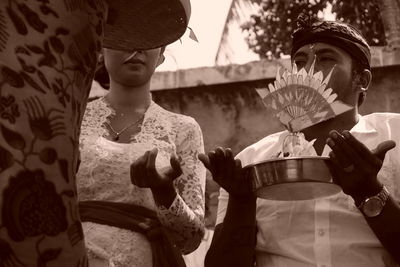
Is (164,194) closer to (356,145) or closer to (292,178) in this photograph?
(292,178)

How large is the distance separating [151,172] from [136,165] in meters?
0.05

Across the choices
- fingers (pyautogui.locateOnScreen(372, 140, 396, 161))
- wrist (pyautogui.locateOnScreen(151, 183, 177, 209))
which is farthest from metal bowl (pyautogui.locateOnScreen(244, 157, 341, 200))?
wrist (pyautogui.locateOnScreen(151, 183, 177, 209))

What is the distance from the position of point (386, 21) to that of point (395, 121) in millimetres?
4539

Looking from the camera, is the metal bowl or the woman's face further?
the woman's face

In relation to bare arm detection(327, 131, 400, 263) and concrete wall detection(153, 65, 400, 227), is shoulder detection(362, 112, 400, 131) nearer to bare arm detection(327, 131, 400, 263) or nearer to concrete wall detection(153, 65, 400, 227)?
bare arm detection(327, 131, 400, 263)

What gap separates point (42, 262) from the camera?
1.15 m

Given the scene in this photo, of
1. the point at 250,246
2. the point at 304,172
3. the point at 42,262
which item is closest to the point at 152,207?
the point at 250,246

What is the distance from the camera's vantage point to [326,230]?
264 cm

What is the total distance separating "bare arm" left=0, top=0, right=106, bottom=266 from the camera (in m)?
1.13

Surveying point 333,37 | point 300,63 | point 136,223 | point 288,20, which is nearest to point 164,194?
point 136,223

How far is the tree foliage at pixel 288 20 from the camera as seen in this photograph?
948cm

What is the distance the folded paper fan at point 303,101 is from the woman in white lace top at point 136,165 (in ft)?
1.23

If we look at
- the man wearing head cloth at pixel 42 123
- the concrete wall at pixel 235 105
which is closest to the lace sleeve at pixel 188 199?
the man wearing head cloth at pixel 42 123

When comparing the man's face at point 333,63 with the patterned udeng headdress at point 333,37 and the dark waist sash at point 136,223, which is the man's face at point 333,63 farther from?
the dark waist sash at point 136,223
